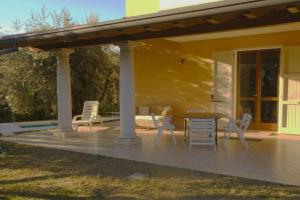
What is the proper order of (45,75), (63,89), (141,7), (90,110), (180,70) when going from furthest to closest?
(45,75) → (141,7) → (180,70) → (90,110) → (63,89)

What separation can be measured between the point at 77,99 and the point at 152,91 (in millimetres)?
5766

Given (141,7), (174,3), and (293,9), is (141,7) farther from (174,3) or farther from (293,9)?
(293,9)

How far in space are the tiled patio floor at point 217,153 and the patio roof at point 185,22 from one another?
2.73 meters

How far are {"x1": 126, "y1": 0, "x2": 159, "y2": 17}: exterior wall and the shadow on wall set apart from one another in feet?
3.94

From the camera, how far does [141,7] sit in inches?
473

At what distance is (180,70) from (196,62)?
0.70 meters

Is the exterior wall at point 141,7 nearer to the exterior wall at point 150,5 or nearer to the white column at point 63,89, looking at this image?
the exterior wall at point 150,5

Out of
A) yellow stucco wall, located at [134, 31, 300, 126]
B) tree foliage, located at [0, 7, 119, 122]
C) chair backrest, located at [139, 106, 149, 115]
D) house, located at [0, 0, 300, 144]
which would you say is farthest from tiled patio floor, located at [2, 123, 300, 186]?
tree foliage, located at [0, 7, 119, 122]

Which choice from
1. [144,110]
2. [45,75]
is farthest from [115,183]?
[45,75]

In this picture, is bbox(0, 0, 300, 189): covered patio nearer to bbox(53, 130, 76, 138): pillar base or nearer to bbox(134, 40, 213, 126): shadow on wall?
bbox(53, 130, 76, 138): pillar base

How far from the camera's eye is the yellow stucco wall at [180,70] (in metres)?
10.8

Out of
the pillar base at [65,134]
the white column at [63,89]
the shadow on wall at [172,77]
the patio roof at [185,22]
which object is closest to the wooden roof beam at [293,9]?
the patio roof at [185,22]

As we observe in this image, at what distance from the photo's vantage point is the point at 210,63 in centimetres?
1097


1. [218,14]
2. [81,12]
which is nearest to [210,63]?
[218,14]
